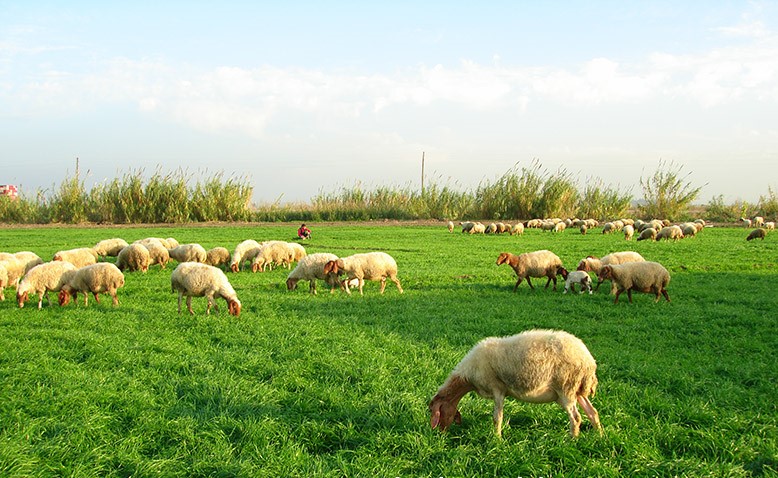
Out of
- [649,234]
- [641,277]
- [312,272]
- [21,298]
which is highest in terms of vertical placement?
[649,234]

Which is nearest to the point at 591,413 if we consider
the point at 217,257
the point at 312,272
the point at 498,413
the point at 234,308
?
the point at 498,413

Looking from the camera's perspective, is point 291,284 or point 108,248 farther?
point 108,248

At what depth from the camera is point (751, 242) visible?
26.8 meters

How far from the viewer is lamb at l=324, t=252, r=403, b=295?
45.1 feet

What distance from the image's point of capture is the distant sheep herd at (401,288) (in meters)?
5.00

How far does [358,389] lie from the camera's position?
6281 millimetres

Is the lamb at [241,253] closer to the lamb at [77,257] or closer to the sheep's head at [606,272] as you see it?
the lamb at [77,257]

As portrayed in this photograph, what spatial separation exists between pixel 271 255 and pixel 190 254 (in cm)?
264

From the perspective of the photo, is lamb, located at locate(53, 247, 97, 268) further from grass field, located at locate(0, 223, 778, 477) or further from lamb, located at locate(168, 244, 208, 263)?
grass field, located at locate(0, 223, 778, 477)

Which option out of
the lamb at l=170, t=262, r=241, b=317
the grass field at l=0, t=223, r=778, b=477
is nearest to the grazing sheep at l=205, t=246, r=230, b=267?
the grass field at l=0, t=223, r=778, b=477

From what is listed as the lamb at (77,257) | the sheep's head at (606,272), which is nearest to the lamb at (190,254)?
the lamb at (77,257)

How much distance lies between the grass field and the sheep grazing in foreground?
0.77 ft

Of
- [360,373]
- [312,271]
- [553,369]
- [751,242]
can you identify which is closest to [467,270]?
[312,271]

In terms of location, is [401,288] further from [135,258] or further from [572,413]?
[572,413]
